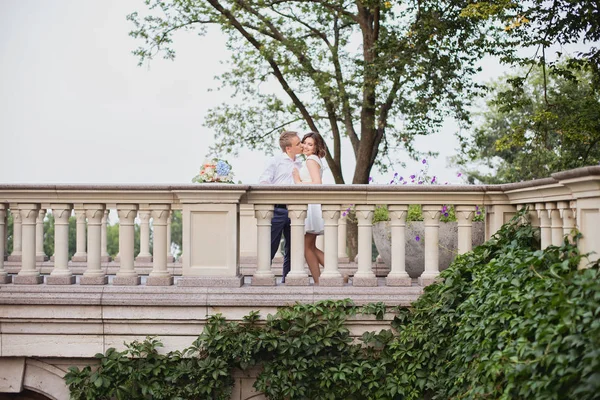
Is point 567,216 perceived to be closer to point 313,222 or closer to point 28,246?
point 313,222

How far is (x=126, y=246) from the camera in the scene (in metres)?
6.75

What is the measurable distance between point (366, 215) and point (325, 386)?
1596 millimetres

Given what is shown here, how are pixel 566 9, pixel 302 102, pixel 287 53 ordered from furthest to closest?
pixel 302 102, pixel 287 53, pixel 566 9

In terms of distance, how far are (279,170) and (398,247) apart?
1674 mm

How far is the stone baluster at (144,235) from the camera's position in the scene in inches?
268

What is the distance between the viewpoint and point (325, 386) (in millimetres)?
6418

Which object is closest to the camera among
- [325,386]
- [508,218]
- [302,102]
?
[325,386]

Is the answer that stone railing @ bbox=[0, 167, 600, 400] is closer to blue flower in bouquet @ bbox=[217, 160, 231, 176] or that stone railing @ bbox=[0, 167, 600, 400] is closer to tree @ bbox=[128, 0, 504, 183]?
blue flower in bouquet @ bbox=[217, 160, 231, 176]

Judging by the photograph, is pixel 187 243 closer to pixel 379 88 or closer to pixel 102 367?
pixel 102 367

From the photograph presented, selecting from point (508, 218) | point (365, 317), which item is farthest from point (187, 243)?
point (508, 218)

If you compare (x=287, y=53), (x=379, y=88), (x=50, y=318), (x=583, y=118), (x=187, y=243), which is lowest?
(x=50, y=318)

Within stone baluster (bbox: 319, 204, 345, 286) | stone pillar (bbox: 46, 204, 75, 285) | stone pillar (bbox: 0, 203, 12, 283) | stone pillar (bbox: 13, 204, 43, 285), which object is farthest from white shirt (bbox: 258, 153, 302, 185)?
stone pillar (bbox: 0, 203, 12, 283)

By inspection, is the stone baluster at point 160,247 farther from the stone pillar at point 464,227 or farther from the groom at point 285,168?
the stone pillar at point 464,227

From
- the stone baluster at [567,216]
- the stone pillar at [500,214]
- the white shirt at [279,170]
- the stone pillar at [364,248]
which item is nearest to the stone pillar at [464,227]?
the stone pillar at [500,214]
